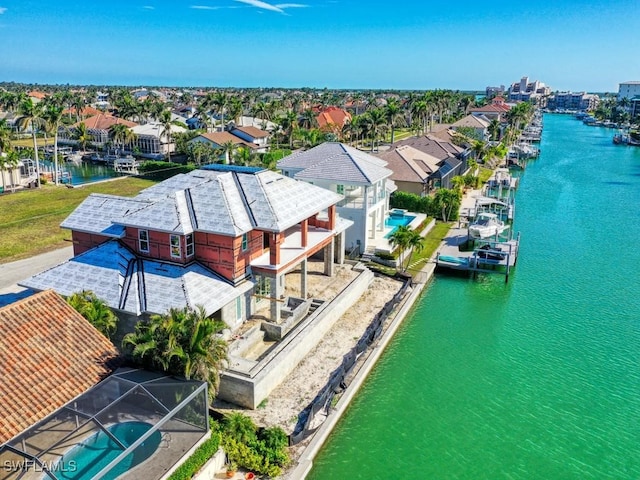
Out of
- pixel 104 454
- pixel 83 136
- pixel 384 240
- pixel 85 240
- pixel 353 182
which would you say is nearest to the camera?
pixel 104 454

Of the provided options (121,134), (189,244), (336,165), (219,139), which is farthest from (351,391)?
(121,134)

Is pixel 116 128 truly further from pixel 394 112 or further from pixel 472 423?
pixel 472 423

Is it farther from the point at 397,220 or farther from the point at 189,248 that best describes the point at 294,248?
the point at 397,220

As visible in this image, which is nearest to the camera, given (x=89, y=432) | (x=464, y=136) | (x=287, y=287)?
(x=89, y=432)

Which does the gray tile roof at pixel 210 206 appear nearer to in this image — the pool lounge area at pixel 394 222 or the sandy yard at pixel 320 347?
→ the sandy yard at pixel 320 347

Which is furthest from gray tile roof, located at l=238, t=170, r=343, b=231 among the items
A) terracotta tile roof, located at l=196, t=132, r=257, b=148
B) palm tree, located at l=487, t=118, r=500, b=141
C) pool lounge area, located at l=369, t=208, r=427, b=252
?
palm tree, located at l=487, t=118, r=500, b=141

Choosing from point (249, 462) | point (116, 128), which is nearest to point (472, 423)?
point (249, 462)

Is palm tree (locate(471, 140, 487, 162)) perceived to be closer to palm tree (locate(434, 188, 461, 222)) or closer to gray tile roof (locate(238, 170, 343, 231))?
palm tree (locate(434, 188, 461, 222))
